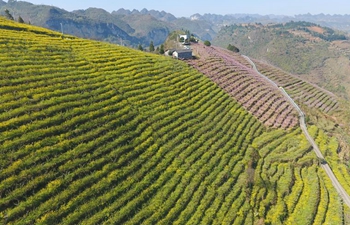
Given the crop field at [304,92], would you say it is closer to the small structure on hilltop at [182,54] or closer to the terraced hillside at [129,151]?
the terraced hillside at [129,151]

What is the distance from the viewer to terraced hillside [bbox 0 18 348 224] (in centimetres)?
2153

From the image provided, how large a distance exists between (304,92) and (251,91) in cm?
2810

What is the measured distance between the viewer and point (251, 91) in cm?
5606

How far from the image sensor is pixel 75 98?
29969 mm

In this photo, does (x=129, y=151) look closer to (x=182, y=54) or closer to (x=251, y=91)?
(x=251, y=91)

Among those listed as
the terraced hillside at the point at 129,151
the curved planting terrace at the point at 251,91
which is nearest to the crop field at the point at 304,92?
the curved planting terrace at the point at 251,91

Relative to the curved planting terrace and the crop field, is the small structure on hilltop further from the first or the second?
the crop field

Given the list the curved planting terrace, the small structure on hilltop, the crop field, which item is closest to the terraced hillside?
the curved planting terrace

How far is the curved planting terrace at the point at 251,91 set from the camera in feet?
162

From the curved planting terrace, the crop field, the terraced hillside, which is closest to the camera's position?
the terraced hillside

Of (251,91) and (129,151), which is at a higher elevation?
(251,91)

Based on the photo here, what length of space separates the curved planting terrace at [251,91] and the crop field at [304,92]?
12129 mm

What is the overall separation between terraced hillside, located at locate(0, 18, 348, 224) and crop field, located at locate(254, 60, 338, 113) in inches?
1135

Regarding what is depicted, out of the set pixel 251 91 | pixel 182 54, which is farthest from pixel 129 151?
pixel 182 54
